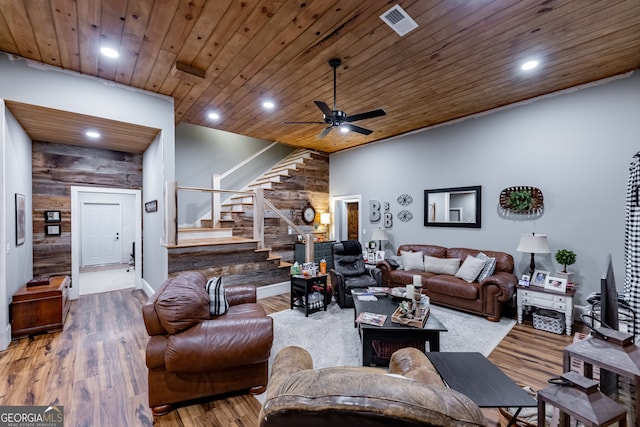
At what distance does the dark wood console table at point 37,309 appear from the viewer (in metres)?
3.21

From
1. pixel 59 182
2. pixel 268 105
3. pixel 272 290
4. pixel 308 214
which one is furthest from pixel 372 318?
pixel 59 182

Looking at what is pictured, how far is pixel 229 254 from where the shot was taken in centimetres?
457

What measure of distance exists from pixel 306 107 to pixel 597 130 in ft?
13.1

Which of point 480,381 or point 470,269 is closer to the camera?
point 480,381

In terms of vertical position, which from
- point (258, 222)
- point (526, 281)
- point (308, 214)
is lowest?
point (526, 281)

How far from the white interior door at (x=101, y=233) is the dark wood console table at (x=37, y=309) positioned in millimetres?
4602

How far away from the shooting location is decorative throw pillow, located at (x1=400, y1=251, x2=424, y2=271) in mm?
4820

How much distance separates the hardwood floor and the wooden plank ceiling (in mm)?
3166

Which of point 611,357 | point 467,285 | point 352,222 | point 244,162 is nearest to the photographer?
point 611,357

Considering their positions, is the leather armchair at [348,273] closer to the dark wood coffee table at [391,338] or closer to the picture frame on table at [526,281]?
the dark wood coffee table at [391,338]

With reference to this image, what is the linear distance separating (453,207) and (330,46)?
358 centimetres

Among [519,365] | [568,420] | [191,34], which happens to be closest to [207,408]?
[568,420]

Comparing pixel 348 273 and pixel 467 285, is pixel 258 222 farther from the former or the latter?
pixel 467 285

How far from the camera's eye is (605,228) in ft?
11.5
